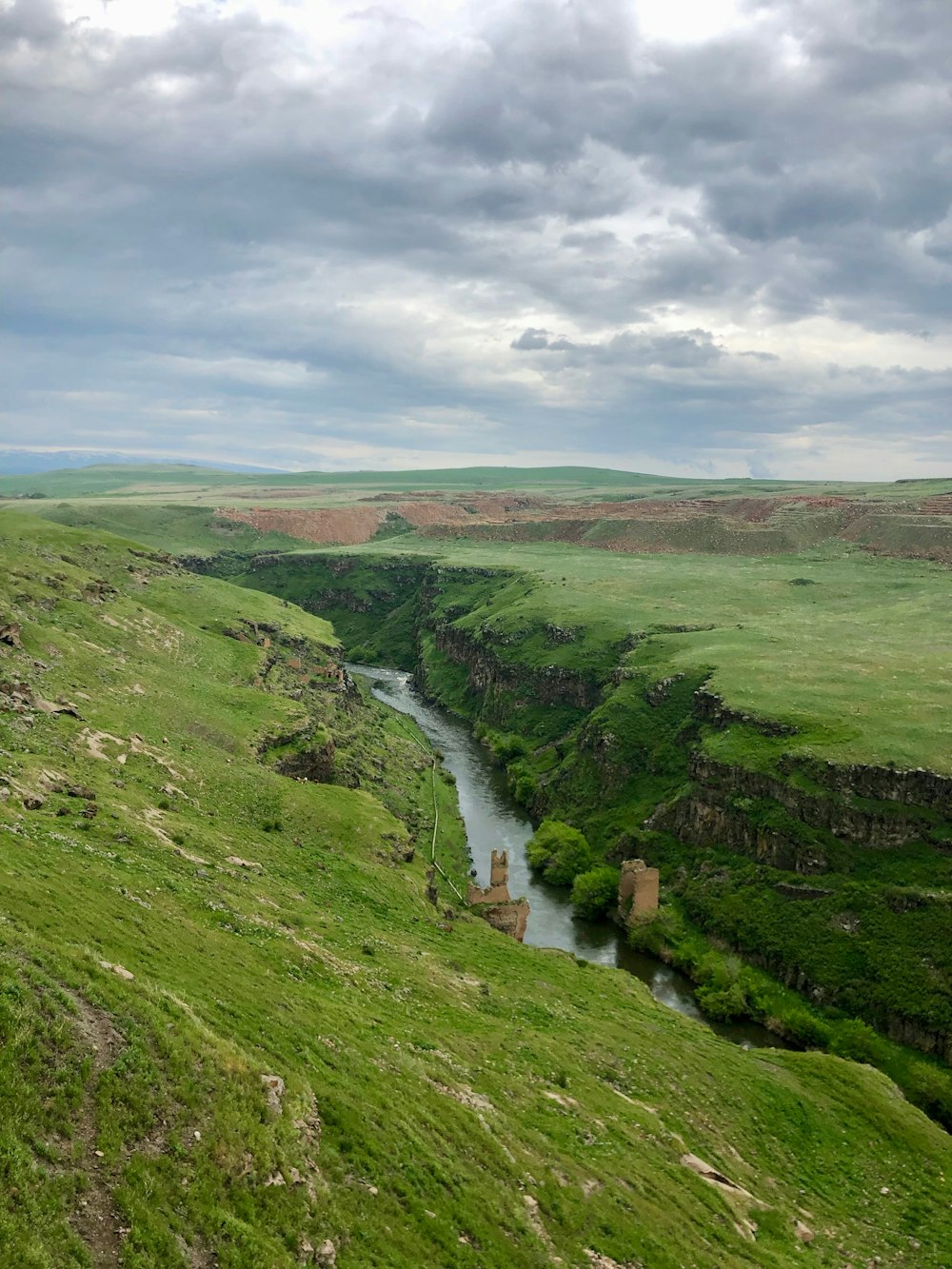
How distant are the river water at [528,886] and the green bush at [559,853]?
4.70 feet

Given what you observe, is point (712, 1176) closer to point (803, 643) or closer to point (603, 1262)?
point (603, 1262)

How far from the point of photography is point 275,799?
7025cm

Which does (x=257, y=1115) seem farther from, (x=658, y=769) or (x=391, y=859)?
(x=658, y=769)

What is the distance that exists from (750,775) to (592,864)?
21457 mm

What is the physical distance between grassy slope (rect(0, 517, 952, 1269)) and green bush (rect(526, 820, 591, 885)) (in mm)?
25610

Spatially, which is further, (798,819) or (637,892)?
(798,819)

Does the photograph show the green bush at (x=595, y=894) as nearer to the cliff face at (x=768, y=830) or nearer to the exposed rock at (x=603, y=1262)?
the cliff face at (x=768, y=830)

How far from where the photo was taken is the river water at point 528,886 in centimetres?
7331

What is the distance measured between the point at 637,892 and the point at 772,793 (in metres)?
19.6

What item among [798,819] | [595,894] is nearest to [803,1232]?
[595,894]

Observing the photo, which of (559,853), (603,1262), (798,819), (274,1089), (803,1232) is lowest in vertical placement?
(559,853)

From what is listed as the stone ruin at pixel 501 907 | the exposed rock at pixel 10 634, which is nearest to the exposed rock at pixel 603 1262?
the stone ruin at pixel 501 907

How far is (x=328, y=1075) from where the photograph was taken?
2856 centimetres

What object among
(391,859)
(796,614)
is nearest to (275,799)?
(391,859)
